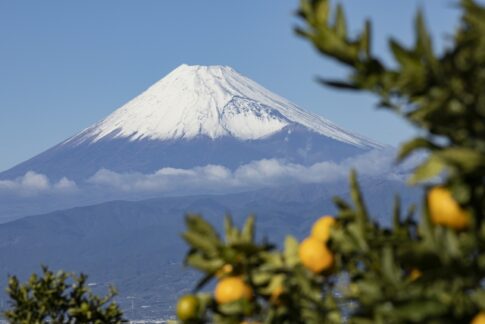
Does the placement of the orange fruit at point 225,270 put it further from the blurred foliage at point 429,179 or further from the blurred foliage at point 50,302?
the blurred foliage at point 50,302

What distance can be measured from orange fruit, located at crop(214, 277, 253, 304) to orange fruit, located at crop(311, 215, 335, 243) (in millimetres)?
552

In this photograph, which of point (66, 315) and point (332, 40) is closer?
point (332, 40)

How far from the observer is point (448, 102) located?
13.4ft

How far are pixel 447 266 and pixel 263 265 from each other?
4.44 ft

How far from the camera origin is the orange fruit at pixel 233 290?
197 inches

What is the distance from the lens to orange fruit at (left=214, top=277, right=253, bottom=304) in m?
5.01

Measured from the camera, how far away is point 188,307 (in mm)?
5098

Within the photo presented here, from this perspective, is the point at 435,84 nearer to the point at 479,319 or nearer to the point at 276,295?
the point at 479,319

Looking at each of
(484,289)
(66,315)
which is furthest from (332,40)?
(66,315)

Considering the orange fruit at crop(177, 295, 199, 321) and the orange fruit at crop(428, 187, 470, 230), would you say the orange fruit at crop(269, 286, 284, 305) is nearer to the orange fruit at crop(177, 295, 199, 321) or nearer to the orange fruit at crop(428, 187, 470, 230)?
the orange fruit at crop(177, 295, 199, 321)

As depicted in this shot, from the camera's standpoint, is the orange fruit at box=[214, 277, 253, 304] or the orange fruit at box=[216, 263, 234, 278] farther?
the orange fruit at box=[216, 263, 234, 278]

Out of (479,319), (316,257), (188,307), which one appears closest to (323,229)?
(316,257)

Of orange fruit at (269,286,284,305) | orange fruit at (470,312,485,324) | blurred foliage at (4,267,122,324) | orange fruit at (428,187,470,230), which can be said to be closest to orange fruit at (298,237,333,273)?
orange fruit at (269,286,284,305)

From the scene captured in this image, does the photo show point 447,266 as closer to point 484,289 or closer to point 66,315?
point 484,289
